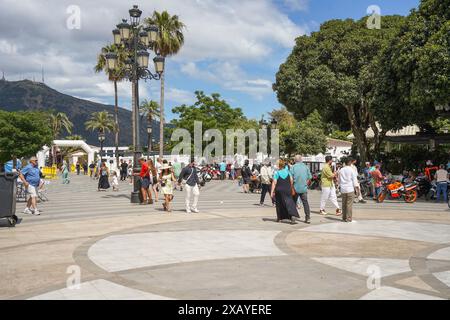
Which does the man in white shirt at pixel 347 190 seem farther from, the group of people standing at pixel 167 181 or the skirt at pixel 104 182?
the skirt at pixel 104 182

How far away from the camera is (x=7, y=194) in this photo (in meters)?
11.5

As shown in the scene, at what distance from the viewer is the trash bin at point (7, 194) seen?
1145 centimetres

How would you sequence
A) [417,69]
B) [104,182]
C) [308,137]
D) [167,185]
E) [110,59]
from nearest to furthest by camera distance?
1. [167,185]
2. [110,59]
3. [417,69]
4. [104,182]
5. [308,137]

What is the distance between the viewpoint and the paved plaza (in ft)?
19.2

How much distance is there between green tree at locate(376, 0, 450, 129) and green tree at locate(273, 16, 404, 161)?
7.54 meters

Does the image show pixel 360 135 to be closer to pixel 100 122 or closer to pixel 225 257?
pixel 225 257

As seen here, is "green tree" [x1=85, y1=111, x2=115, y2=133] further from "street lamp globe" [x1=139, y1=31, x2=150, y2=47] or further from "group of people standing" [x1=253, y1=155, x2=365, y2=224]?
"group of people standing" [x1=253, y1=155, x2=365, y2=224]

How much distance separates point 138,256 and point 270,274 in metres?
2.43

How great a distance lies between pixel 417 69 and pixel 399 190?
486 centimetres

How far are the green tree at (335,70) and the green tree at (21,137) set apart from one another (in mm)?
33403

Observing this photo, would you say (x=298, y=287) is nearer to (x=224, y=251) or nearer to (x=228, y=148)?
(x=224, y=251)

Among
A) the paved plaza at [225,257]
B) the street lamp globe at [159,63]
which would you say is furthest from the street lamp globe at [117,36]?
the paved plaza at [225,257]

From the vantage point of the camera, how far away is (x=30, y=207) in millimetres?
15211

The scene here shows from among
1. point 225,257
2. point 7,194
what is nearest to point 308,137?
point 7,194
